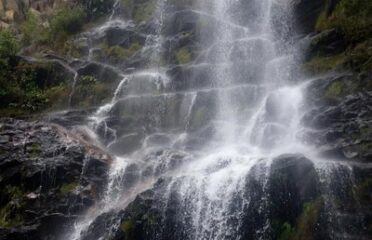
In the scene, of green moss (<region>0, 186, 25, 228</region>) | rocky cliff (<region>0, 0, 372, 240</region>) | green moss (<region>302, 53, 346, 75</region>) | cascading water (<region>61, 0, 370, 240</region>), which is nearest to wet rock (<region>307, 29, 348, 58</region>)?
rocky cliff (<region>0, 0, 372, 240</region>)

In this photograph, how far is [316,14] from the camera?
19375 mm

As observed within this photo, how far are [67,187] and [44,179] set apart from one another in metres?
0.80

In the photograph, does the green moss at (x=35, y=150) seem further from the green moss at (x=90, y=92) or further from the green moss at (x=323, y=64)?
the green moss at (x=323, y=64)

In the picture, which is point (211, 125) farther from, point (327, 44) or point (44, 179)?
point (44, 179)

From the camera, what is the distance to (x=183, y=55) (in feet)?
71.8

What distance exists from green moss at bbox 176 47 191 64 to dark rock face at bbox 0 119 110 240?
22.7ft

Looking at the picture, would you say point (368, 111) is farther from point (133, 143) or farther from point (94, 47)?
point (94, 47)

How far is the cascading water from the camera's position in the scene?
40.5 ft

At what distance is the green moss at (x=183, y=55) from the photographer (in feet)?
70.7

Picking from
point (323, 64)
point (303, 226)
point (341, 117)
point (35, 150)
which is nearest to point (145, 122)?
point (35, 150)

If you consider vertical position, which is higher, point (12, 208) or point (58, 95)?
point (58, 95)

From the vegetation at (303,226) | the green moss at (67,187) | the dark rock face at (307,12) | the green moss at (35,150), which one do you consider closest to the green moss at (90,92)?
the green moss at (35,150)

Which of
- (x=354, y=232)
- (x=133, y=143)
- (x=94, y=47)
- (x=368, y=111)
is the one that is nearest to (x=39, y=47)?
(x=94, y=47)

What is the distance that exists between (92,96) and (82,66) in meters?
2.00
